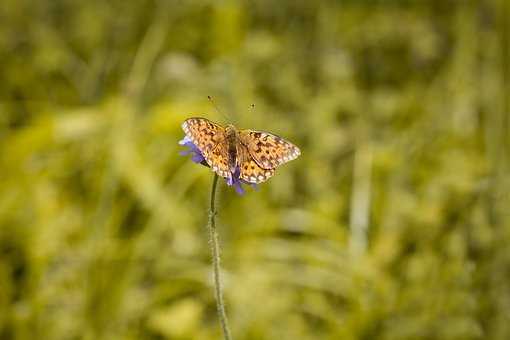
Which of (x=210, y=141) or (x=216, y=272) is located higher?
(x=210, y=141)

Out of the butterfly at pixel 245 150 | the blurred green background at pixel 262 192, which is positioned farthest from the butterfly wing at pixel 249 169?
the blurred green background at pixel 262 192

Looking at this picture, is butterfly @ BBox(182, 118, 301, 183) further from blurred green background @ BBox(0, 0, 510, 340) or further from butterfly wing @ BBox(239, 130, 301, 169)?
blurred green background @ BBox(0, 0, 510, 340)

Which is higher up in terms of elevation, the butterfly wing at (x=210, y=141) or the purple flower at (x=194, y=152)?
the purple flower at (x=194, y=152)

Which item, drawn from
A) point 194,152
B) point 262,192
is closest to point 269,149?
point 194,152

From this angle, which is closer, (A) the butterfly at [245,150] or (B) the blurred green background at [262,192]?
(A) the butterfly at [245,150]

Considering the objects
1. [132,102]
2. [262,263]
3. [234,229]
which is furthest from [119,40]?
[262,263]

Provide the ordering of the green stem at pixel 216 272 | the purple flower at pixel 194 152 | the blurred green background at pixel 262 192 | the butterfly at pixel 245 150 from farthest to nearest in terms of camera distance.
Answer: the blurred green background at pixel 262 192
the purple flower at pixel 194 152
the butterfly at pixel 245 150
the green stem at pixel 216 272

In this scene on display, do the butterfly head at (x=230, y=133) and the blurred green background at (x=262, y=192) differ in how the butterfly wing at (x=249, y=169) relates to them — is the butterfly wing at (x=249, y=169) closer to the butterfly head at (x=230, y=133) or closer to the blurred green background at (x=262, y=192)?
the butterfly head at (x=230, y=133)

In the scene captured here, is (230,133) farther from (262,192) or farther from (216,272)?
(262,192)
